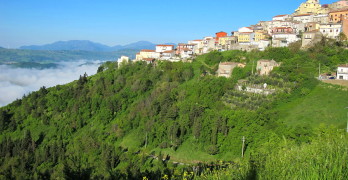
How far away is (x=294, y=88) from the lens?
3697cm

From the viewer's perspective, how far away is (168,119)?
138 ft

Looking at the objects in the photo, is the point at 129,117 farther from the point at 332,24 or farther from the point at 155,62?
the point at 332,24

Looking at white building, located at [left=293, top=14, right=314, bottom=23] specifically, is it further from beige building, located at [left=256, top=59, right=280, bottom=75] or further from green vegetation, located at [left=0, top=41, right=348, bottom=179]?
beige building, located at [left=256, top=59, right=280, bottom=75]

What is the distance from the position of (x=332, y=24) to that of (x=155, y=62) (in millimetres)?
35189

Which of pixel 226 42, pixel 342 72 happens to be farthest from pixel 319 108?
pixel 226 42

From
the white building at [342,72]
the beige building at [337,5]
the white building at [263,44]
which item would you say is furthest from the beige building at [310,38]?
→ the beige building at [337,5]

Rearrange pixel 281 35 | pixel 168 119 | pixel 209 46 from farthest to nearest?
pixel 209 46, pixel 281 35, pixel 168 119

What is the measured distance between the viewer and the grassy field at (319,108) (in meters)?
30.4

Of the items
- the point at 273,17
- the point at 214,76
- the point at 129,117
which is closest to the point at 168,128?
the point at 129,117

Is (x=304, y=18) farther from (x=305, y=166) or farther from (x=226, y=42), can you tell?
(x=305, y=166)

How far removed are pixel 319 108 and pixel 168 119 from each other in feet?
62.5

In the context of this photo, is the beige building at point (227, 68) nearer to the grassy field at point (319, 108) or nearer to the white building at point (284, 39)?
the white building at point (284, 39)

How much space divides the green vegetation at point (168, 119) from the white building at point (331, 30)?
17.4ft

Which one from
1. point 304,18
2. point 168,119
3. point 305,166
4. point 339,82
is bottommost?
point 168,119
